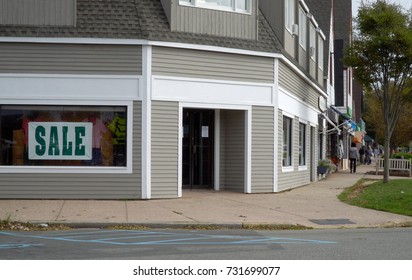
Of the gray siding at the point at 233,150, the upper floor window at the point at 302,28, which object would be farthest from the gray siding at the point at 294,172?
the upper floor window at the point at 302,28

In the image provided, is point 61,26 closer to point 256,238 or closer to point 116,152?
point 116,152

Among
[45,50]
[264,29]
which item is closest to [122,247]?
[45,50]

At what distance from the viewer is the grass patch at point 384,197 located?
17.3 m

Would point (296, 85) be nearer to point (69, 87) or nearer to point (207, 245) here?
point (69, 87)

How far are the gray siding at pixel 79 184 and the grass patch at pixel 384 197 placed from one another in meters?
6.04

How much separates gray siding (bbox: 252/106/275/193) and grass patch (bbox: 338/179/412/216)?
227 centimetres

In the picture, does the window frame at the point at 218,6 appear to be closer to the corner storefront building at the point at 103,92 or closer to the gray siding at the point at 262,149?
the corner storefront building at the point at 103,92

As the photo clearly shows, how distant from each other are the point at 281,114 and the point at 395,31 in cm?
606

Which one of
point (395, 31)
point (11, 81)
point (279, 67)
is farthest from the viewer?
point (395, 31)

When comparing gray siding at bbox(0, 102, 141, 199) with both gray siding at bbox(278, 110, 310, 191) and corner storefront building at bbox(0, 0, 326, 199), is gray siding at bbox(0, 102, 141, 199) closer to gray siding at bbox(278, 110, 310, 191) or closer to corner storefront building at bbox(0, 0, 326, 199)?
corner storefront building at bbox(0, 0, 326, 199)

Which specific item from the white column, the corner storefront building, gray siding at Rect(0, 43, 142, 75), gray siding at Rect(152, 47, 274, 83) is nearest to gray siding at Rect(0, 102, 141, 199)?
the corner storefront building

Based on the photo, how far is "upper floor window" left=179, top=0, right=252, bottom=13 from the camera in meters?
18.9

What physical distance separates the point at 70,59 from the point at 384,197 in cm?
951

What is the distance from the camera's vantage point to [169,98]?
1823 cm
